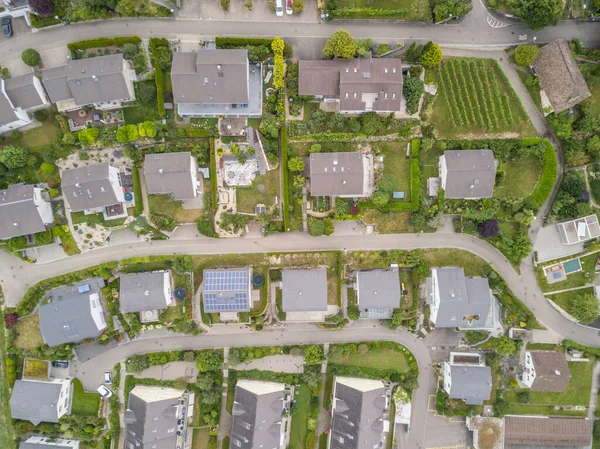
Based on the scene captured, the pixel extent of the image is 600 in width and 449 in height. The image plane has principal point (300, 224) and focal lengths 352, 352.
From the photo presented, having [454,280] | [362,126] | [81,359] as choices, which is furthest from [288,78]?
[81,359]

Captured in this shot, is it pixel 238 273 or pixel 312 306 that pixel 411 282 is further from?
pixel 238 273

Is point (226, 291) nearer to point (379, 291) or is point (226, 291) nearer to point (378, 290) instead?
point (378, 290)

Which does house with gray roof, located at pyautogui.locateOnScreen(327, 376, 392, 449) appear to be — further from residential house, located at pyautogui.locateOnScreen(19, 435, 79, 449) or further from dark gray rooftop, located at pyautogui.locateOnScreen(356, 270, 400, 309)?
residential house, located at pyautogui.locateOnScreen(19, 435, 79, 449)

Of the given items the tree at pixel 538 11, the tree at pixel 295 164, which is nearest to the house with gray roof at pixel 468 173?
the tree at pixel 538 11

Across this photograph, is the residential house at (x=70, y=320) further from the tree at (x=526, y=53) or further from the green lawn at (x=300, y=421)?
the tree at (x=526, y=53)

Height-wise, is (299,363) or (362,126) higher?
(362,126)

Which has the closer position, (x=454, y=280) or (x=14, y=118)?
(x=14, y=118)

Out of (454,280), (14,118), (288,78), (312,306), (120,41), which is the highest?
(120,41)
